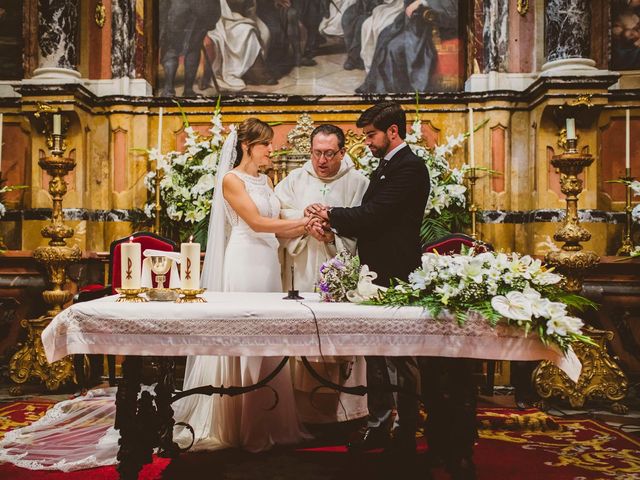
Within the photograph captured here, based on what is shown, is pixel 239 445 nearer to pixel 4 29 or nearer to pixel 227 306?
pixel 227 306

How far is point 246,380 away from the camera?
4.23 m

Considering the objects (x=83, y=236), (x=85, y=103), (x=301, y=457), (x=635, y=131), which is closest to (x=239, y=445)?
(x=301, y=457)

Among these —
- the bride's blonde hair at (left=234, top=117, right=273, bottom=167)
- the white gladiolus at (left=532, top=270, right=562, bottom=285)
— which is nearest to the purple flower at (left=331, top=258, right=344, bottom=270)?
the white gladiolus at (left=532, top=270, right=562, bottom=285)

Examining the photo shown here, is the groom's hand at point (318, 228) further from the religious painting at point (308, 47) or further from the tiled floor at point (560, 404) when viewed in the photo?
the religious painting at point (308, 47)

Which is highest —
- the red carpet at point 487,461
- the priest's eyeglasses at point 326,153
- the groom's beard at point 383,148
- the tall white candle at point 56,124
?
the tall white candle at point 56,124

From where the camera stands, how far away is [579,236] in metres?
5.27

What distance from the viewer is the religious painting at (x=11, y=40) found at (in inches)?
287

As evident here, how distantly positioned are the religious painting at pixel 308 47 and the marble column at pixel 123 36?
377 millimetres

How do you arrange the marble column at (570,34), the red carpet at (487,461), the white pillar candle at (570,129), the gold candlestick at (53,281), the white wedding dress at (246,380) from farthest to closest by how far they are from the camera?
1. the marble column at (570,34)
2. the gold candlestick at (53,281)
3. the white pillar candle at (570,129)
4. the white wedding dress at (246,380)
5. the red carpet at (487,461)

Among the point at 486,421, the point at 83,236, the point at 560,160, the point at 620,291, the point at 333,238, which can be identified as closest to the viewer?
the point at 333,238

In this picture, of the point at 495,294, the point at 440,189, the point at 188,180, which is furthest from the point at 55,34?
the point at 495,294

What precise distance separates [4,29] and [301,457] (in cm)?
588

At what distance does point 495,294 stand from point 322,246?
5.90ft

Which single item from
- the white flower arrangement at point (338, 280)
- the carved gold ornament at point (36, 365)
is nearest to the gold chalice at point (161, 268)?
the white flower arrangement at point (338, 280)
